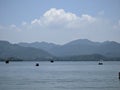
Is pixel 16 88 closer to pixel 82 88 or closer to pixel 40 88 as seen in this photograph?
pixel 40 88

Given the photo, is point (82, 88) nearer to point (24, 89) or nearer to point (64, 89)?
point (64, 89)

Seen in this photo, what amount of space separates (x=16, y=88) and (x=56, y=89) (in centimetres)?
871

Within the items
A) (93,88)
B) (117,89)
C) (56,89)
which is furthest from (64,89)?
(117,89)

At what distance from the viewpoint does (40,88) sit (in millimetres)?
66625

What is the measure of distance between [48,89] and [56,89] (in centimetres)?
154

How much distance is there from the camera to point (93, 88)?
2611 inches

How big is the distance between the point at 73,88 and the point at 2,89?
1395cm

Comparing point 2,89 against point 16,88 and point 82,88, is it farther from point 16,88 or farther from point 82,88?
point 82,88

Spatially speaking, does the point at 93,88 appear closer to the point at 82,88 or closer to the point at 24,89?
the point at 82,88

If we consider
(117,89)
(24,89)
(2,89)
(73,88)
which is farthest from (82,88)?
(2,89)

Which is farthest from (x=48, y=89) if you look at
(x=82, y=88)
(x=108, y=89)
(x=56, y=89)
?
(x=108, y=89)

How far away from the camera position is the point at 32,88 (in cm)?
6731

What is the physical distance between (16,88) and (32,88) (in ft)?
11.0

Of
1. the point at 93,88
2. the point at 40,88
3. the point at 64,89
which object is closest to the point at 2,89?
the point at 40,88
